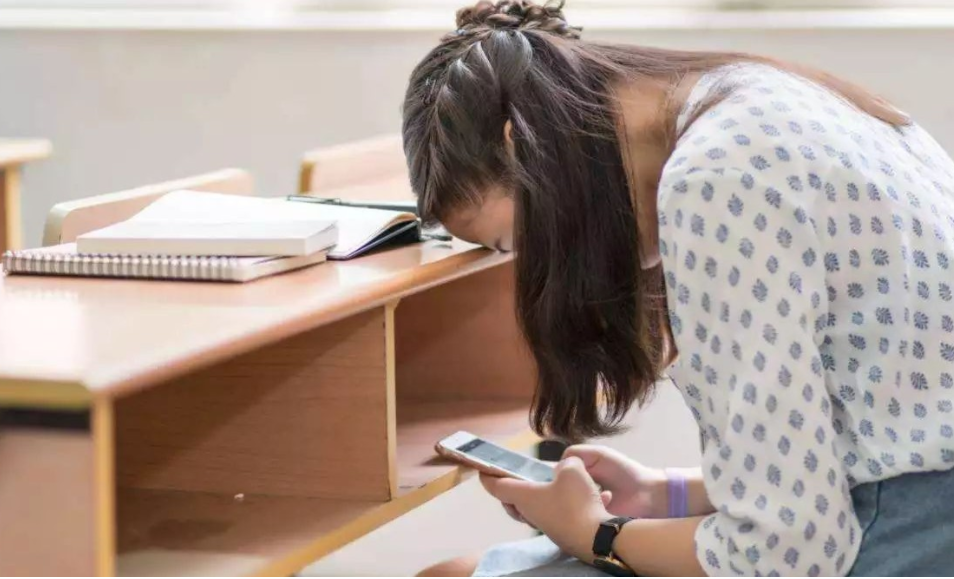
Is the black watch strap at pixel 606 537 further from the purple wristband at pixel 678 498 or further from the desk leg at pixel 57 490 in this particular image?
the desk leg at pixel 57 490

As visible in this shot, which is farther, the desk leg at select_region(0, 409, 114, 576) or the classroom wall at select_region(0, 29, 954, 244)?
the classroom wall at select_region(0, 29, 954, 244)

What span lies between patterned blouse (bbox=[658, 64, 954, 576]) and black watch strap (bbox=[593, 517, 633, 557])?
120 mm

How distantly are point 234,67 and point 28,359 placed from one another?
6.29 feet

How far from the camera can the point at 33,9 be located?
292 centimetres

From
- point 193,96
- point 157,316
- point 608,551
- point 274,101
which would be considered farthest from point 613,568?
point 193,96

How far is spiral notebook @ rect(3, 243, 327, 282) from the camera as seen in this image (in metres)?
1.20

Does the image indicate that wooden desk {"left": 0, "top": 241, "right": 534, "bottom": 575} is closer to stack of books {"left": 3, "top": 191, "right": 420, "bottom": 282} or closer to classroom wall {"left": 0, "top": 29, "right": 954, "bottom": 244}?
stack of books {"left": 3, "top": 191, "right": 420, "bottom": 282}

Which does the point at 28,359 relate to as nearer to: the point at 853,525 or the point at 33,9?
the point at 853,525

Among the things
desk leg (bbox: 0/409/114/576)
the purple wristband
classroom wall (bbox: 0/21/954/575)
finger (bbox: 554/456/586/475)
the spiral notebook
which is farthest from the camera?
classroom wall (bbox: 0/21/954/575)

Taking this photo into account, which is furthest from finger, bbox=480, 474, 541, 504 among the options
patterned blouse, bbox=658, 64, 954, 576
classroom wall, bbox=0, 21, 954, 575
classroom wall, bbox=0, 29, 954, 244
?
classroom wall, bbox=0, 29, 954, 244

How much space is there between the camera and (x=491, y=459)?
140 centimetres

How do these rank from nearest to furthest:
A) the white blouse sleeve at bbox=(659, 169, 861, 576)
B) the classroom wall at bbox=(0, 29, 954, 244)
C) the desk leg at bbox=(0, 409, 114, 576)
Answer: the desk leg at bbox=(0, 409, 114, 576) < the white blouse sleeve at bbox=(659, 169, 861, 576) < the classroom wall at bbox=(0, 29, 954, 244)

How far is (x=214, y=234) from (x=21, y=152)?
4.15ft

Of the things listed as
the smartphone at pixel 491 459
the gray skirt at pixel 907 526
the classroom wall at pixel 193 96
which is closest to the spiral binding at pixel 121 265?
the smartphone at pixel 491 459
